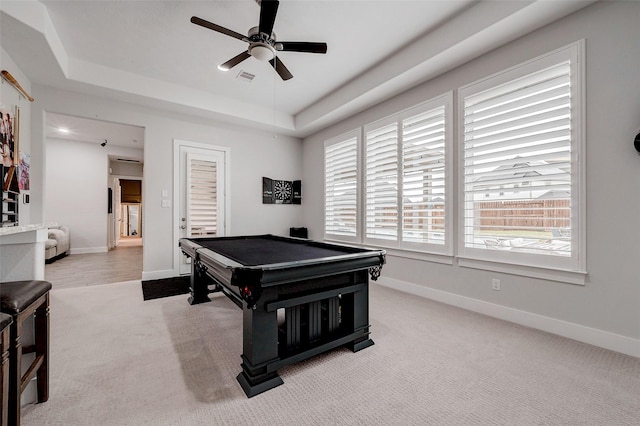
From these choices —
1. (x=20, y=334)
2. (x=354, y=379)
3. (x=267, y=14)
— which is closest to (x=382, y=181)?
(x=267, y=14)

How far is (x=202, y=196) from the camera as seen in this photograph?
4.84 metres

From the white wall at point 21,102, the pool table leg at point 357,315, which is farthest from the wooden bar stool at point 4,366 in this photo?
the white wall at point 21,102

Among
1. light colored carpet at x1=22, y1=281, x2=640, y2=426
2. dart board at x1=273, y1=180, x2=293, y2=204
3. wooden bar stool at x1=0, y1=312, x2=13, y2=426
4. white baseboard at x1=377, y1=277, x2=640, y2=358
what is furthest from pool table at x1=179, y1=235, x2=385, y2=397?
dart board at x1=273, y1=180, x2=293, y2=204

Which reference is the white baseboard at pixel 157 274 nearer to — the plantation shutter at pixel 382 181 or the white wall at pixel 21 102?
the white wall at pixel 21 102

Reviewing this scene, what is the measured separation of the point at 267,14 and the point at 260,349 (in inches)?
98.8

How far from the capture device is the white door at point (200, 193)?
15.3ft

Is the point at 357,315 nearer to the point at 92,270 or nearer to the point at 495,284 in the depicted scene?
the point at 495,284

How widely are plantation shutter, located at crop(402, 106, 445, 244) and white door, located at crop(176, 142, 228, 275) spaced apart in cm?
325

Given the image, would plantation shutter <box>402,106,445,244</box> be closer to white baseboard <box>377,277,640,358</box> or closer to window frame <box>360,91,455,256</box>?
window frame <box>360,91,455,256</box>

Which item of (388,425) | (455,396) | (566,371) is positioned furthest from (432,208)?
(388,425)

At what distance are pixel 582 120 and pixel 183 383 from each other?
3.62 meters

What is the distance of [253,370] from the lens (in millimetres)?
1646

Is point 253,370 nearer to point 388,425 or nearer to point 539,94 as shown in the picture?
point 388,425

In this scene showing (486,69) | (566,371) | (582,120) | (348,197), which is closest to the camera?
(566,371)
